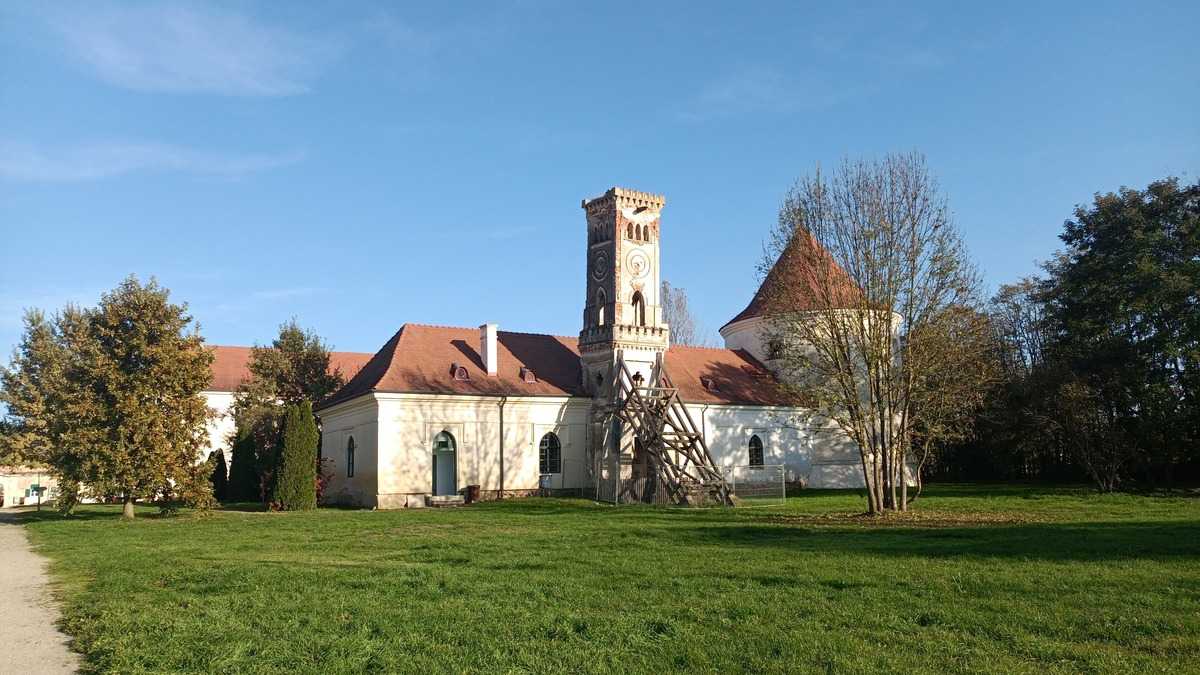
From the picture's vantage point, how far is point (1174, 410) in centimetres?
3575

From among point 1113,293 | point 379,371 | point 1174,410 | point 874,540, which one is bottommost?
point 874,540

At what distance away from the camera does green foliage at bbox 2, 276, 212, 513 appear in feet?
90.8

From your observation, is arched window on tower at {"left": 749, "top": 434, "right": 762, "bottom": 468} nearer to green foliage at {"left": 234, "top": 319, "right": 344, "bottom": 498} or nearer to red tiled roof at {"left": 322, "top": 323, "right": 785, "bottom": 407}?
red tiled roof at {"left": 322, "top": 323, "right": 785, "bottom": 407}

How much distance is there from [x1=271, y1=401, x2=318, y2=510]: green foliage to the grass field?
12.3 meters

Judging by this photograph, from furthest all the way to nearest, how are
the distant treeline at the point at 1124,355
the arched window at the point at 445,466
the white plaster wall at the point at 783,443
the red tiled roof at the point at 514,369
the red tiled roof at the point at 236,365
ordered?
the red tiled roof at the point at 236,365
the white plaster wall at the point at 783,443
the red tiled roof at the point at 514,369
the arched window at the point at 445,466
the distant treeline at the point at 1124,355

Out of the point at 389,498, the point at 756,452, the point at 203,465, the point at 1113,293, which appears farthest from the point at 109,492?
the point at 1113,293

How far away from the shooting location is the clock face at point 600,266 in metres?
39.5

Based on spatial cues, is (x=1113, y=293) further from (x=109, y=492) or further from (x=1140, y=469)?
(x=109, y=492)

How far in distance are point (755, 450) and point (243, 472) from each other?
81.1 ft

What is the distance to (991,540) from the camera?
16.2 m

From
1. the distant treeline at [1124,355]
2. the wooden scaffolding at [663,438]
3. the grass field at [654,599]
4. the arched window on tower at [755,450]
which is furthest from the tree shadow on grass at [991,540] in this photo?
the arched window on tower at [755,450]

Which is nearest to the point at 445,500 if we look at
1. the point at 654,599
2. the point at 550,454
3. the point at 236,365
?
the point at 550,454

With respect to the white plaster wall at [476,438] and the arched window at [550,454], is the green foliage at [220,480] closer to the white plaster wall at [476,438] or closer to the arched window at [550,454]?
the white plaster wall at [476,438]

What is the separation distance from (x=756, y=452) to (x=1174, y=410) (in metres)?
17.0
